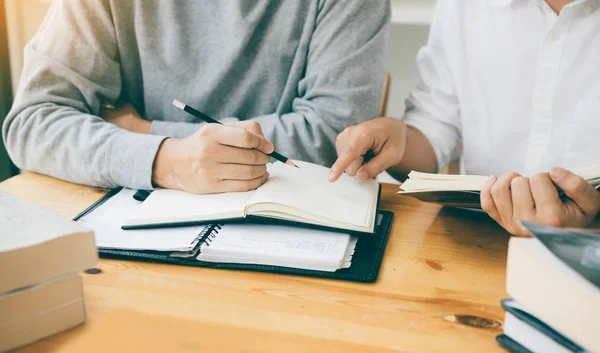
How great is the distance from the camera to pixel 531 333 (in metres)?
0.53

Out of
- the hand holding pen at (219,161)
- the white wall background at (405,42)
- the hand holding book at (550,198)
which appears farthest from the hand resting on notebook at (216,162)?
the white wall background at (405,42)

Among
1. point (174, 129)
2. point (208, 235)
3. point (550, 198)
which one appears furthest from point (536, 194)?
point (174, 129)

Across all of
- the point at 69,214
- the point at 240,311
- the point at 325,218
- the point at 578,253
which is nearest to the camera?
the point at 578,253

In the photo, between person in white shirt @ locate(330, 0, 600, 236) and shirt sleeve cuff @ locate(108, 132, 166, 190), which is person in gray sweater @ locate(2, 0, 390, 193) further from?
person in white shirt @ locate(330, 0, 600, 236)

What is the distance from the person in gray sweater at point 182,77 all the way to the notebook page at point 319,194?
4.4 inches

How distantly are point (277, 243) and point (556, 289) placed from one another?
39 centimetres

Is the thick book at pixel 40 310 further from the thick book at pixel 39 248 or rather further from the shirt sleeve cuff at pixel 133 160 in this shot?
the shirt sleeve cuff at pixel 133 160

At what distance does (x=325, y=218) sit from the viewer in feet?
2.55

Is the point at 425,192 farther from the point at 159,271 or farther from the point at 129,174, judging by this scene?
the point at 129,174

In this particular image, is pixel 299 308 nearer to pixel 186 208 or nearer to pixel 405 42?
pixel 186 208

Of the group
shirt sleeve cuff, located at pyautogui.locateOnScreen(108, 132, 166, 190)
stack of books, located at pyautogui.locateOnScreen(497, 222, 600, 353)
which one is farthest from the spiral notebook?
stack of books, located at pyautogui.locateOnScreen(497, 222, 600, 353)

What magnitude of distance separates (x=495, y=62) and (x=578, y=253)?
749 mm

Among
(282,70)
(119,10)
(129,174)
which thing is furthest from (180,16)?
(129,174)

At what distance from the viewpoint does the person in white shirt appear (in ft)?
3.28
